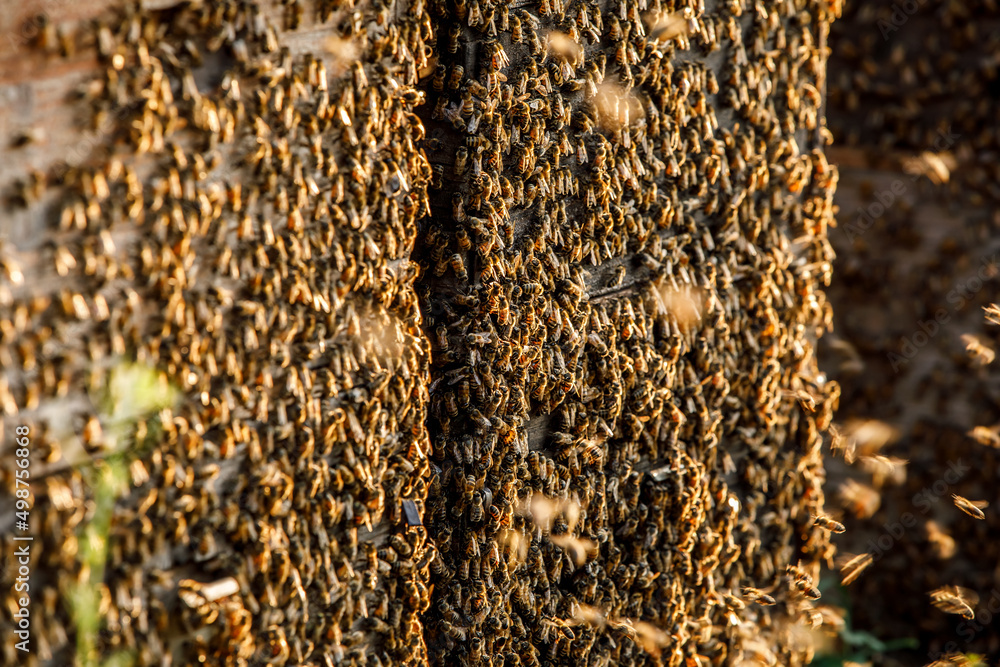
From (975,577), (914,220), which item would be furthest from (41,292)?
(975,577)

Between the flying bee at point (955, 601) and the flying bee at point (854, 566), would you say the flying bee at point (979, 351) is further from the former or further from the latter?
the flying bee at point (854, 566)

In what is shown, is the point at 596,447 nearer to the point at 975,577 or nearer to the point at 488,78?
the point at 488,78

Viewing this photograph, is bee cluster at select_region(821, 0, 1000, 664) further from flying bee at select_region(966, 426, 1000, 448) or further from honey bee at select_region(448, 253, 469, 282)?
honey bee at select_region(448, 253, 469, 282)

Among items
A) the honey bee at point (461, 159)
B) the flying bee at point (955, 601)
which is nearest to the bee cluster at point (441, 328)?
the honey bee at point (461, 159)

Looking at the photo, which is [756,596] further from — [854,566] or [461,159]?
[461,159]

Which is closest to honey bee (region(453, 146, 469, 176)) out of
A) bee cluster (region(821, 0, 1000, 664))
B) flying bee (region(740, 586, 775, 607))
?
flying bee (region(740, 586, 775, 607))

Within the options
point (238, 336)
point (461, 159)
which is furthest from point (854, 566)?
point (238, 336)
